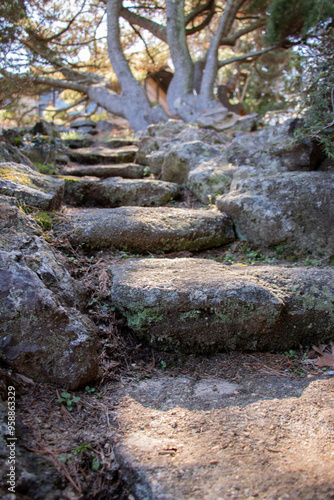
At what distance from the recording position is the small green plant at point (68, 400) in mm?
1562

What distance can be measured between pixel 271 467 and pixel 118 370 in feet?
3.06

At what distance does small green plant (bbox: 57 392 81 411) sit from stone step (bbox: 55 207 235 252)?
1372mm

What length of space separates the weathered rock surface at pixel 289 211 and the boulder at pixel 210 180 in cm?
64

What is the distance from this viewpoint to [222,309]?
79.7 inches

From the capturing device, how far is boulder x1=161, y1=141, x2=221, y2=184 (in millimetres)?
4641

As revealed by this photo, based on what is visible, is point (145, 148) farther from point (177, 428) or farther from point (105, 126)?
point (105, 126)

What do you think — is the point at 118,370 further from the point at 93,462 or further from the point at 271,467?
the point at 271,467

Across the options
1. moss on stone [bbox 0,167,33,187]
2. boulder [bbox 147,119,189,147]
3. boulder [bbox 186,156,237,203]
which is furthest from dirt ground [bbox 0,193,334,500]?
boulder [bbox 147,119,189,147]

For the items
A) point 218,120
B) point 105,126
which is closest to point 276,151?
point 218,120

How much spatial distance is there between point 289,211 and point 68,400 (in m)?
2.39

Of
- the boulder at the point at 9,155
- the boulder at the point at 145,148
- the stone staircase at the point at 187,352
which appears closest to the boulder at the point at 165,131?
the boulder at the point at 145,148

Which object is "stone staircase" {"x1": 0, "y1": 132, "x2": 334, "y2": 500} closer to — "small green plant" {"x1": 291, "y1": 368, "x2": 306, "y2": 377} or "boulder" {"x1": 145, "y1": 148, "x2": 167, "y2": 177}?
"small green plant" {"x1": 291, "y1": 368, "x2": 306, "y2": 377}

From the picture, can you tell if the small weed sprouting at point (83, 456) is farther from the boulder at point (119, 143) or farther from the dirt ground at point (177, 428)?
the boulder at point (119, 143)

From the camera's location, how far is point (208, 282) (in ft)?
6.93
